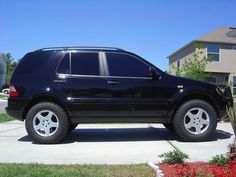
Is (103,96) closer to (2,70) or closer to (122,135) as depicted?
(122,135)

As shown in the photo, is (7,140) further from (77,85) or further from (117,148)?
(117,148)

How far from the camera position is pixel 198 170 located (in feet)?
16.1

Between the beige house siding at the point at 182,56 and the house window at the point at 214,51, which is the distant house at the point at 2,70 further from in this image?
the house window at the point at 214,51

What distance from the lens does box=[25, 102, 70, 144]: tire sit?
25.2ft

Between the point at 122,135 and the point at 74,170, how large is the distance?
12.1 feet

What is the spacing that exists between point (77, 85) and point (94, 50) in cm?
86

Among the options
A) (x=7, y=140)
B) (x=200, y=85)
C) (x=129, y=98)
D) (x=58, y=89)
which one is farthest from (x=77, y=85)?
(x=200, y=85)

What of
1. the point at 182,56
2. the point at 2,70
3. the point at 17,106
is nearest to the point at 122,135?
the point at 17,106

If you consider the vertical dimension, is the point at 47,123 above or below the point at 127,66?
below

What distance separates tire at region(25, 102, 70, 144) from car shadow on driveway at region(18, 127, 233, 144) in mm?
363

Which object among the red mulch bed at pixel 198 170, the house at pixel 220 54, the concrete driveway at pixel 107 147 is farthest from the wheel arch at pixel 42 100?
the house at pixel 220 54

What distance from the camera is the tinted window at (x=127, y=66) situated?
795cm

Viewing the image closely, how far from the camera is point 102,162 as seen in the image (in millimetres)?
5977

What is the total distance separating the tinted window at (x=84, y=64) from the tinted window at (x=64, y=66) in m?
0.09
